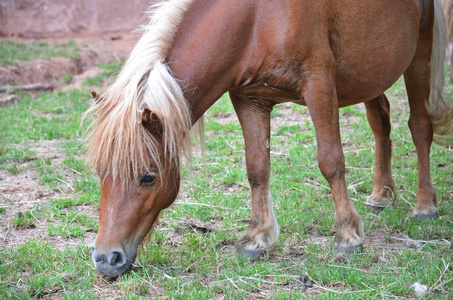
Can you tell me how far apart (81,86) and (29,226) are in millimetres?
4411

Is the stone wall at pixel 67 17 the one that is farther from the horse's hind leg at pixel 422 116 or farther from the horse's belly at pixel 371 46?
the horse's belly at pixel 371 46

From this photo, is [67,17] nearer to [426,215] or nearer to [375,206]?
[375,206]

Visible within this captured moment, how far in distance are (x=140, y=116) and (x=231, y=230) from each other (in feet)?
4.61

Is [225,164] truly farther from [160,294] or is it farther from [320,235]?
[160,294]

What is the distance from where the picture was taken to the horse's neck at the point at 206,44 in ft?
10.8

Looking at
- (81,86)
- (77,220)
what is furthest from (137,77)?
(81,86)

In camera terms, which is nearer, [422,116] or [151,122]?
[151,122]

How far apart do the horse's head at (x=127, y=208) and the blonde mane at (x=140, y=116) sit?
0.07 ft

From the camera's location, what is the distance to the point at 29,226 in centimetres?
428

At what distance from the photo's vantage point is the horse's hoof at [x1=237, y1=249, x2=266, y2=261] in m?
3.63

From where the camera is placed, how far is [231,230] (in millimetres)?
4133

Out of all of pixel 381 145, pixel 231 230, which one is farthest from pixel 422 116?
pixel 231 230

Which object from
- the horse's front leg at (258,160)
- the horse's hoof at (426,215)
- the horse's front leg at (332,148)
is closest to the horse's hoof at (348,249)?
the horse's front leg at (332,148)

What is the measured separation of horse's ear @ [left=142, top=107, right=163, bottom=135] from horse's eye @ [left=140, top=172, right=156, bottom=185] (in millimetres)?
225
